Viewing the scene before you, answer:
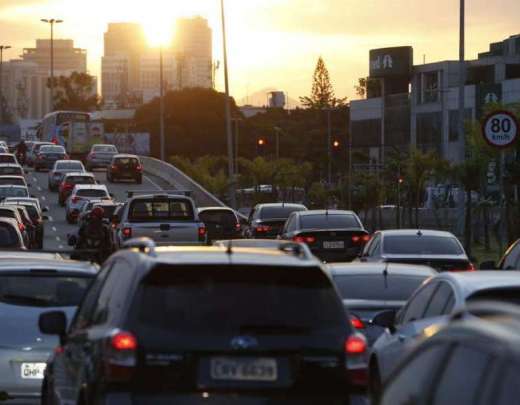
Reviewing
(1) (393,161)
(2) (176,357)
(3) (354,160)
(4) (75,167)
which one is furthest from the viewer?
(3) (354,160)

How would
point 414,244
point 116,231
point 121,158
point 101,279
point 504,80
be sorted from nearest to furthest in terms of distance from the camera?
1. point 101,279
2. point 414,244
3. point 116,231
4. point 121,158
5. point 504,80

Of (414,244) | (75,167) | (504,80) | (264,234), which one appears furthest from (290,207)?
(504,80)

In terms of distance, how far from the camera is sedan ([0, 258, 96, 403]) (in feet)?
43.3

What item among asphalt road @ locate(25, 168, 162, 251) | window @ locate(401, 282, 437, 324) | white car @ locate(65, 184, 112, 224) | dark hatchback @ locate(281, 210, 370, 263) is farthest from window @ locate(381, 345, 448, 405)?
white car @ locate(65, 184, 112, 224)

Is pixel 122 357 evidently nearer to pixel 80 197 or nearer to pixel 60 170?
pixel 80 197

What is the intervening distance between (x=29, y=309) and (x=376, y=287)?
4.45 metres

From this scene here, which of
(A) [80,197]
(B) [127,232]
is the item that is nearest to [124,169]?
(A) [80,197]

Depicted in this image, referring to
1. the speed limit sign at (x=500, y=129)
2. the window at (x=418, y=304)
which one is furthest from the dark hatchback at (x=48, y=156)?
the window at (x=418, y=304)

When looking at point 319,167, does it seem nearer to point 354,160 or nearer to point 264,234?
point 354,160

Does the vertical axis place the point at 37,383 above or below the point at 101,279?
below

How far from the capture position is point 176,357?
346 inches

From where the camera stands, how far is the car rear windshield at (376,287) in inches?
642

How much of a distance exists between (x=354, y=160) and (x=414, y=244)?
335ft

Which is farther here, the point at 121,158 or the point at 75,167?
the point at 121,158
